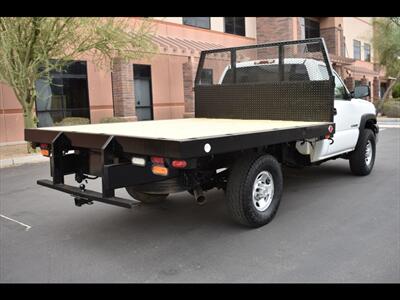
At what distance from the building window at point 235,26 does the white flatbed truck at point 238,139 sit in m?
18.2

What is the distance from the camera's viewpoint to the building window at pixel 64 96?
16.7 metres

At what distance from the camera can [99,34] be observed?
40.4ft

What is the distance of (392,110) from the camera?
89.4 feet

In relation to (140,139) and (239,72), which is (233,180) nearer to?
(140,139)

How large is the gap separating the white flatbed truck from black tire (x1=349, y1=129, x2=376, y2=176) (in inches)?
0.7

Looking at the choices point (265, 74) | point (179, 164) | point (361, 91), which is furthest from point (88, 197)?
point (361, 91)

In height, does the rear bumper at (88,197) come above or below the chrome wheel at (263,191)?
above

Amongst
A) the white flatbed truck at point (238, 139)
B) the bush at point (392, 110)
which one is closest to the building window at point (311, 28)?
the bush at point (392, 110)

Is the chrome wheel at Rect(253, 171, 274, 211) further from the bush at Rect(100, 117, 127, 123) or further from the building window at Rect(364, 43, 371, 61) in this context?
the building window at Rect(364, 43, 371, 61)

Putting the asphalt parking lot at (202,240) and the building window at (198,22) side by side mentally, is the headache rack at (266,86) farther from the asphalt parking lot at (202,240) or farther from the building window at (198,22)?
the building window at (198,22)

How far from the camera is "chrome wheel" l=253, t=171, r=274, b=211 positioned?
519cm

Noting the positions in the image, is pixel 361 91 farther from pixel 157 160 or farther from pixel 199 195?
pixel 157 160

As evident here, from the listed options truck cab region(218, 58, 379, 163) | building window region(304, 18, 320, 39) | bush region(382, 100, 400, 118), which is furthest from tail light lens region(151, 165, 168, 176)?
building window region(304, 18, 320, 39)
